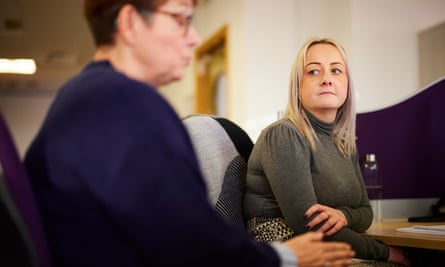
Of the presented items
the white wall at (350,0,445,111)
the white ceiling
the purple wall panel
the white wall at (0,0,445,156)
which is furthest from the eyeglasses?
the white ceiling

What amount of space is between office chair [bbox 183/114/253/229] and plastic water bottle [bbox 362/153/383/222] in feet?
2.01

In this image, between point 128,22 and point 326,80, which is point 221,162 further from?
point 128,22

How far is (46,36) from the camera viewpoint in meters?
6.29

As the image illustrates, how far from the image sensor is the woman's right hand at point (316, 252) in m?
0.92

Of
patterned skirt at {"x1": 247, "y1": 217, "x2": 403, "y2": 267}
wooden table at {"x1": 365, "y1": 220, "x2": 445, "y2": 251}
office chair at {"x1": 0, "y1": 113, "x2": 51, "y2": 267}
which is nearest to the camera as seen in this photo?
office chair at {"x1": 0, "y1": 113, "x2": 51, "y2": 267}

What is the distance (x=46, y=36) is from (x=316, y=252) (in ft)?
19.6

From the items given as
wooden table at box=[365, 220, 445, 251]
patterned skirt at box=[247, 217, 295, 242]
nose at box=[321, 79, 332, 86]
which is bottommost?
wooden table at box=[365, 220, 445, 251]

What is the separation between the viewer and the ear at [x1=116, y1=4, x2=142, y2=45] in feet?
2.86

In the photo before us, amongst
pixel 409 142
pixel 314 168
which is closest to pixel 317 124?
pixel 314 168

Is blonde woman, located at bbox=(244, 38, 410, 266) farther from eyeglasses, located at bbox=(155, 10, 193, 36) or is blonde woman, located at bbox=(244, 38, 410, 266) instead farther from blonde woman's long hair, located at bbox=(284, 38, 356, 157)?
eyeglasses, located at bbox=(155, 10, 193, 36)

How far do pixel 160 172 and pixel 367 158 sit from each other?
1535 millimetres

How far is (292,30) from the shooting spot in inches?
140

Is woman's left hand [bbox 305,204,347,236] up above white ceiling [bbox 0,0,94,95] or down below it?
below

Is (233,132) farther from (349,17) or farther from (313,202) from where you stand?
(349,17)
